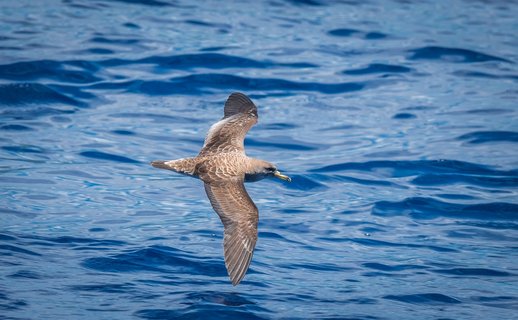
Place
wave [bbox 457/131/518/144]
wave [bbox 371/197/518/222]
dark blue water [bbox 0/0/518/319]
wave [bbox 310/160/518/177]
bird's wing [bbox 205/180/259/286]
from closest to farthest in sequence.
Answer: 1. bird's wing [bbox 205/180/259/286]
2. dark blue water [bbox 0/0/518/319]
3. wave [bbox 371/197/518/222]
4. wave [bbox 310/160/518/177]
5. wave [bbox 457/131/518/144]

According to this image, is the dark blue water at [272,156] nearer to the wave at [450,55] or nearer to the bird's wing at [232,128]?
the wave at [450,55]

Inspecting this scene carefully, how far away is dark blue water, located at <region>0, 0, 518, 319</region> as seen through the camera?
888cm

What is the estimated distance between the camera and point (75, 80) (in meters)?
15.4

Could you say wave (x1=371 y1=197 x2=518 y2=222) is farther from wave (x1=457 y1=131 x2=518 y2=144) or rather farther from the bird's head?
wave (x1=457 y1=131 x2=518 y2=144)

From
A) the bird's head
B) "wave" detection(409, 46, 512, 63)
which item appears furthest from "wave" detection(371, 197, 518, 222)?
"wave" detection(409, 46, 512, 63)

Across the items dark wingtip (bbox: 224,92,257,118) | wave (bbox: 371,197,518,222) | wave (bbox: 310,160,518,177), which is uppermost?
dark wingtip (bbox: 224,92,257,118)

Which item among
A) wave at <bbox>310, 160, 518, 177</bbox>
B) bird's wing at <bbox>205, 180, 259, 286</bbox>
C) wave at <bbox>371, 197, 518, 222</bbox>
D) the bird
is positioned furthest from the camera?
wave at <bbox>310, 160, 518, 177</bbox>

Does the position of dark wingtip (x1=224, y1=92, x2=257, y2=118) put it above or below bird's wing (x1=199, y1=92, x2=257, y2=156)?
above

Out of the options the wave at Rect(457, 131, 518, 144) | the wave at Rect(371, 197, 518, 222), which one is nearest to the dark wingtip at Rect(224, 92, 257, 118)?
the wave at Rect(371, 197, 518, 222)

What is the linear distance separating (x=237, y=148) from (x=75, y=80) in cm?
613

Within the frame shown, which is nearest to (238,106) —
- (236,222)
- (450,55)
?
(236,222)

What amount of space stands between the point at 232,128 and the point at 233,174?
1.41m

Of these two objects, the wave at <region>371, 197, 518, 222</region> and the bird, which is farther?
the wave at <region>371, 197, 518, 222</region>

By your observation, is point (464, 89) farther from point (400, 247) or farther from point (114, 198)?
point (114, 198)
